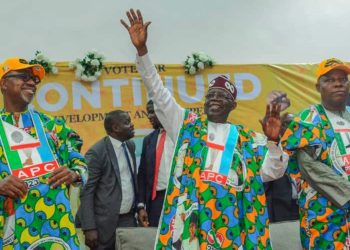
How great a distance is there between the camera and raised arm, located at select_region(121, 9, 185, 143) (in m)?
3.47

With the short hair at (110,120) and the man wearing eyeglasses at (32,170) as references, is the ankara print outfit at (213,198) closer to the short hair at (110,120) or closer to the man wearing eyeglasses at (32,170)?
the man wearing eyeglasses at (32,170)

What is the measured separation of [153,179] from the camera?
201 inches

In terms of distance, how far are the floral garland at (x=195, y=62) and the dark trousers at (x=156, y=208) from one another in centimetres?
223

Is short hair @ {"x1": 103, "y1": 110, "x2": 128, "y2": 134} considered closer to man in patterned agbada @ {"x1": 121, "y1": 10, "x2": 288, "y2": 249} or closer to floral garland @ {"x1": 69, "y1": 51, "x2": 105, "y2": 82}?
floral garland @ {"x1": 69, "y1": 51, "x2": 105, "y2": 82}

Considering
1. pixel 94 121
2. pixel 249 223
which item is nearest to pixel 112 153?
Result: pixel 94 121

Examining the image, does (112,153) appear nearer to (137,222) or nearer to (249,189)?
(137,222)

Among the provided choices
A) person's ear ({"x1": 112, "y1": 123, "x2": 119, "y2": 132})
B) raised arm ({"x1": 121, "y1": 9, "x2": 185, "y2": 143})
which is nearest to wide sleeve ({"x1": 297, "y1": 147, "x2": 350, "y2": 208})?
raised arm ({"x1": 121, "y1": 9, "x2": 185, "y2": 143})

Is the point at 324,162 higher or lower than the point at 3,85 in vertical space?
lower

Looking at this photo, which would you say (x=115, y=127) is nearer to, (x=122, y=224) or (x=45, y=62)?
(x=122, y=224)

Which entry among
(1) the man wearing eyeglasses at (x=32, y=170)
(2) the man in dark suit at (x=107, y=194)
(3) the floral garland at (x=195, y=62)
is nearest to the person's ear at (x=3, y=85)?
(1) the man wearing eyeglasses at (x=32, y=170)

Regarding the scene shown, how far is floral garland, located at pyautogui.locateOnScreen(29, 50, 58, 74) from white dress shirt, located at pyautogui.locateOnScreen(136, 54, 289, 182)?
304 centimetres

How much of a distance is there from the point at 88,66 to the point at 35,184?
3514 millimetres

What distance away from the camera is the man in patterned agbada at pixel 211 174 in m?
3.40

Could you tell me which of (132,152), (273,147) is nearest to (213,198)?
(273,147)
